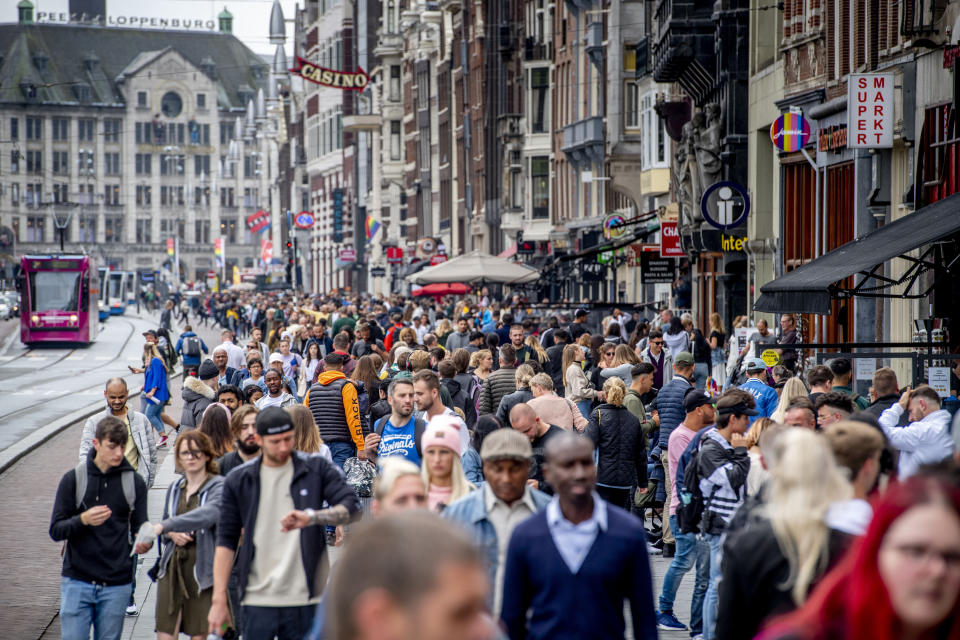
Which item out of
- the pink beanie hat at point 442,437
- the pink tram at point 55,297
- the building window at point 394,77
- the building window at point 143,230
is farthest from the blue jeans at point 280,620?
the building window at point 143,230

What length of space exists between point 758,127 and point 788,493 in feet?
75.2

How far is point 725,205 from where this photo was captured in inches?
926

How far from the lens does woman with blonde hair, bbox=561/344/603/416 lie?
1371 cm

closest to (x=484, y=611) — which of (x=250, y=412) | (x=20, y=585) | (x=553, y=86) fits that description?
(x=250, y=412)

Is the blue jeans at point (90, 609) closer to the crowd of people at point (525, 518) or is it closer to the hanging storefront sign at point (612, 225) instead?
the crowd of people at point (525, 518)

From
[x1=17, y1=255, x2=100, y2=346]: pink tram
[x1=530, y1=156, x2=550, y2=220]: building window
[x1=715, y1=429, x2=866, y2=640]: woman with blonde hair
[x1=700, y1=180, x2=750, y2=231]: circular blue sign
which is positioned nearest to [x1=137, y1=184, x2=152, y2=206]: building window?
[x1=17, y1=255, x2=100, y2=346]: pink tram

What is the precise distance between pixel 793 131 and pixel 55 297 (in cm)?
3434

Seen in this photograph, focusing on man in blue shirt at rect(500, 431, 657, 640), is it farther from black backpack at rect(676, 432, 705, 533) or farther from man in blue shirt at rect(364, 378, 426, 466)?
man in blue shirt at rect(364, 378, 426, 466)

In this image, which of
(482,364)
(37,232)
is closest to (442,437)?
(482,364)

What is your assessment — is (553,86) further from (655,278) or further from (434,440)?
(434,440)

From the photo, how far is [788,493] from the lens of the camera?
463 centimetres

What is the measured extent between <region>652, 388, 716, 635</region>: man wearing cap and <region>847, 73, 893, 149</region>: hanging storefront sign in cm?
950

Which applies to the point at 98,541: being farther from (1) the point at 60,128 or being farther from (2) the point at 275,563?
(1) the point at 60,128

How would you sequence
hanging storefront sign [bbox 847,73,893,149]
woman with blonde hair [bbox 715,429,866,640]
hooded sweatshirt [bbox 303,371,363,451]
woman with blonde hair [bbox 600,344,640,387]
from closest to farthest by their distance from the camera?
woman with blonde hair [bbox 715,429,866,640], hooded sweatshirt [bbox 303,371,363,451], woman with blonde hair [bbox 600,344,640,387], hanging storefront sign [bbox 847,73,893,149]
